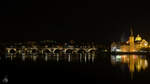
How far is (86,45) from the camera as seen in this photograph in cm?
6869

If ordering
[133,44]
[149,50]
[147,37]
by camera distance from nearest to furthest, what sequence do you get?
[149,50] → [133,44] → [147,37]

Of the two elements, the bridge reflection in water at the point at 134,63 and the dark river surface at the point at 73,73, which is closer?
the dark river surface at the point at 73,73

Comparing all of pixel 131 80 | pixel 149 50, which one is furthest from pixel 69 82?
pixel 149 50

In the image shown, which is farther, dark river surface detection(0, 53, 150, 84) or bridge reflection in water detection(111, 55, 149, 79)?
bridge reflection in water detection(111, 55, 149, 79)

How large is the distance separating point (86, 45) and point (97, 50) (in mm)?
4213

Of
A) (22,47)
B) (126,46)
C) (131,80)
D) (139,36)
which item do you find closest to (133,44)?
(126,46)

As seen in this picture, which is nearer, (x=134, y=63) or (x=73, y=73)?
(x=73, y=73)

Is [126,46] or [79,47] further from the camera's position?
[79,47]

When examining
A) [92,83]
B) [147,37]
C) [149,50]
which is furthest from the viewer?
A: [147,37]

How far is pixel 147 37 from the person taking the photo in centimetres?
6184

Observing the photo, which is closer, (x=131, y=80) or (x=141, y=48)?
(x=131, y=80)

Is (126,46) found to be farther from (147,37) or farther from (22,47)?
(22,47)

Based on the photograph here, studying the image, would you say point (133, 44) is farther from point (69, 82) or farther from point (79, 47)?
point (69, 82)

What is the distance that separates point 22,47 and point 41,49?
5.20m
